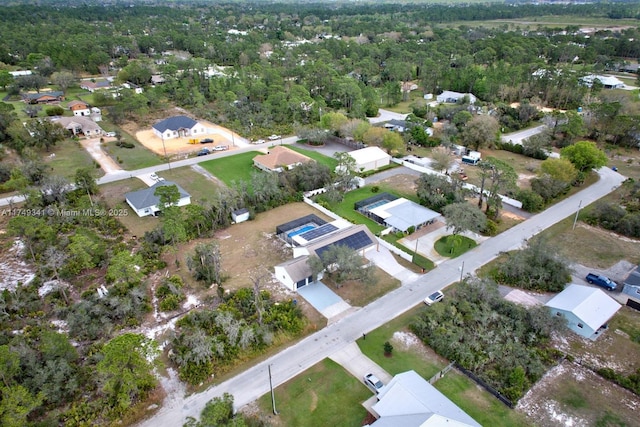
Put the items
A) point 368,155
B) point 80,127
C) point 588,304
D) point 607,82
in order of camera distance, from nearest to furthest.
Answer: point 588,304, point 368,155, point 80,127, point 607,82

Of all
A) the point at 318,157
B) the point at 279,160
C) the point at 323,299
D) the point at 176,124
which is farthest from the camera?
the point at 176,124

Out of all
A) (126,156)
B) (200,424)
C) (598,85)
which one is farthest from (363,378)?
(598,85)

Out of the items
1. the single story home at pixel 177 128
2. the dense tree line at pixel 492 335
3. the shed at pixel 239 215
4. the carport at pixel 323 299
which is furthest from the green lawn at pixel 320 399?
the single story home at pixel 177 128

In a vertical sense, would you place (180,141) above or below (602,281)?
above

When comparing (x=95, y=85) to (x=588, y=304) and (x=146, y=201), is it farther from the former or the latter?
(x=588, y=304)

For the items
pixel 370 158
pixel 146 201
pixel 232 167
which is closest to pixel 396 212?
pixel 370 158

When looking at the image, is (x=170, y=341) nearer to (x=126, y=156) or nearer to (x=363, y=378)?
(x=363, y=378)

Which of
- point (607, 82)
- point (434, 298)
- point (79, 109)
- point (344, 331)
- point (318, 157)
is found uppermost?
point (79, 109)

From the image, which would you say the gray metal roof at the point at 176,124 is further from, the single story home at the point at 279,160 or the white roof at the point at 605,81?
the white roof at the point at 605,81
